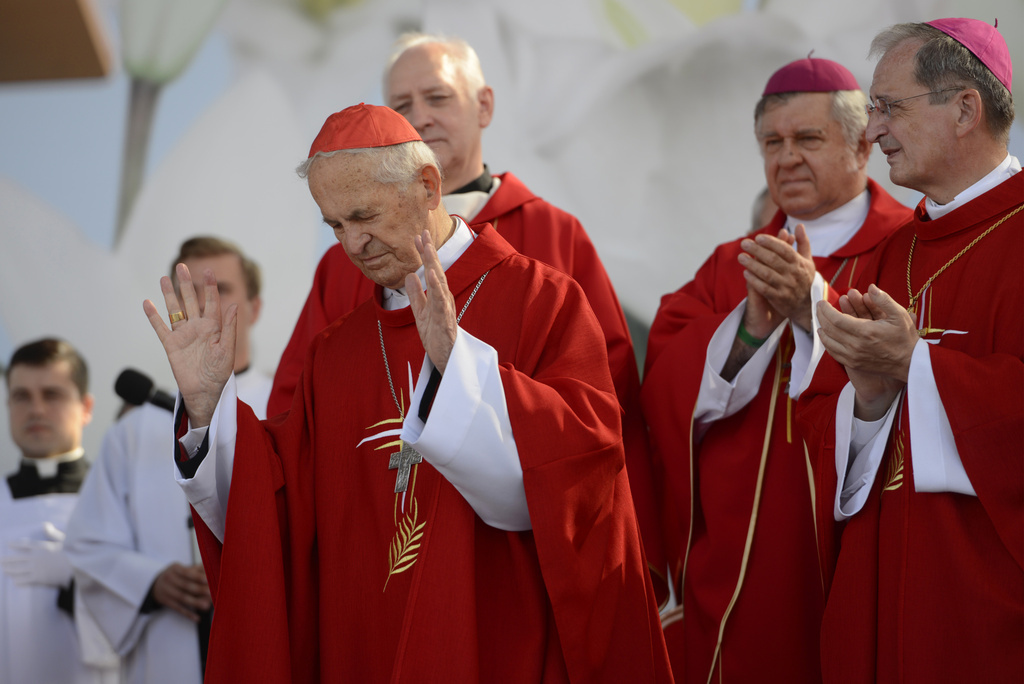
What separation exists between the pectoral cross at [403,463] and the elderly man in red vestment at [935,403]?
3.80ft

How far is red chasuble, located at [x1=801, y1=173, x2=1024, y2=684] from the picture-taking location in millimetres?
2701

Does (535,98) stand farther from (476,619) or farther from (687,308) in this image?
(476,619)

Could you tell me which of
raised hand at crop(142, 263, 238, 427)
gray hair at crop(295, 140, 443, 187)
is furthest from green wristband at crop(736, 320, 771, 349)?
raised hand at crop(142, 263, 238, 427)

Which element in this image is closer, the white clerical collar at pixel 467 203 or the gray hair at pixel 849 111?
the gray hair at pixel 849 111

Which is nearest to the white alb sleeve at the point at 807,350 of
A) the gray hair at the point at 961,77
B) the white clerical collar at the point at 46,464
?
the gray hair at the point at 961,77

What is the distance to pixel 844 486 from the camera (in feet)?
10.4

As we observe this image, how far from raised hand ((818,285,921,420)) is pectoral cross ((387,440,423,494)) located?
1.16m

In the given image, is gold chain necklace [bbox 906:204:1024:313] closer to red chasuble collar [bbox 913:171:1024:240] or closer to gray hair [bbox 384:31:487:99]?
red chasuble collar [bbox 913:171:1024:240]

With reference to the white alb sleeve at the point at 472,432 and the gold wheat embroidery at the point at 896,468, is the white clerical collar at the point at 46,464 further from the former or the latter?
the gold wheat embroidery at the point at 896,468

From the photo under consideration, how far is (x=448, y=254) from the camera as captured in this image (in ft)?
10.4

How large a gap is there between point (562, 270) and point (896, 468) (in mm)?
1476

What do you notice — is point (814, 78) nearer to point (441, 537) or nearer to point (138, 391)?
point (441, 537)

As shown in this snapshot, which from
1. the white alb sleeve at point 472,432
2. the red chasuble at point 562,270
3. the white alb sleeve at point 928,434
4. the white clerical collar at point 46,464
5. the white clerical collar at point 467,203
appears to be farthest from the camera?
the white clerical collar at point 46,464

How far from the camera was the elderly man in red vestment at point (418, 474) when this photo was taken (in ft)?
8.80
